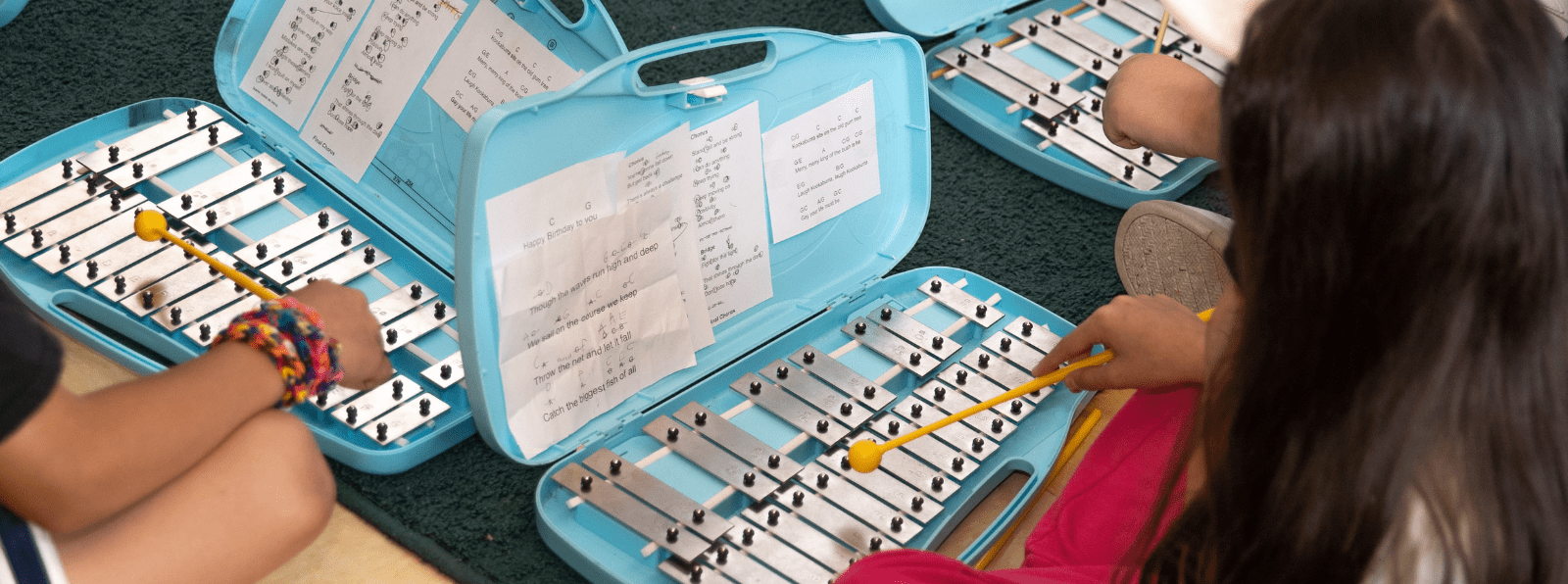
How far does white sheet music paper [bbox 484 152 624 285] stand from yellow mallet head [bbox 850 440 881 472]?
0.39 meters

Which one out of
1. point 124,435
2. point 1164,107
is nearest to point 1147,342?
point 1164,107

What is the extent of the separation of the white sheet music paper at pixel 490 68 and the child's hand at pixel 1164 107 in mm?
639

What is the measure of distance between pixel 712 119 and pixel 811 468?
425mm

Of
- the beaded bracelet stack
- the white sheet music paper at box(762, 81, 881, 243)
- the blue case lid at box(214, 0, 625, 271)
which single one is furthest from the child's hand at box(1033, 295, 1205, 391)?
the beaded bracelet stack

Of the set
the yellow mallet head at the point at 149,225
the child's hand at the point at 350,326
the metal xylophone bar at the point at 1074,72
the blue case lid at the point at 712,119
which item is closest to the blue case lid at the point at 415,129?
the blue case lid at the point at 712,119

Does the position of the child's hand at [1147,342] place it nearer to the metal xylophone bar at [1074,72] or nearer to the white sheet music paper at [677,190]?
the white sheet music paper at [677,190]

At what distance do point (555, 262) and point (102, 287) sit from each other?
0.64 meters

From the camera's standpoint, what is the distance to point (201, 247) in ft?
5.43

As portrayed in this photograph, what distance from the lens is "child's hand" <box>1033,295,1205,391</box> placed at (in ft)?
4.18

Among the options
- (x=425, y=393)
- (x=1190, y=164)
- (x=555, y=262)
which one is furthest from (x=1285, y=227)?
(x=1190, y=164)

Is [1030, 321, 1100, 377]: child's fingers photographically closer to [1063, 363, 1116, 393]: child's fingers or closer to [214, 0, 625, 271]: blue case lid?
[1063, 363, 1116, 393]: child's fingers

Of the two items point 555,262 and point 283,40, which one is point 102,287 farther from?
point 555,262

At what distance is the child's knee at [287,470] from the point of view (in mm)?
1011

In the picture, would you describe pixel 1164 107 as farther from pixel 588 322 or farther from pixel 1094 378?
pixel 588 322
